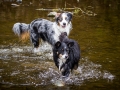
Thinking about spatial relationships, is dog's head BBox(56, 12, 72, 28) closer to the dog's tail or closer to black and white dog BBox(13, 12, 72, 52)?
black and white dog BBox(13, 12, 72, 52)

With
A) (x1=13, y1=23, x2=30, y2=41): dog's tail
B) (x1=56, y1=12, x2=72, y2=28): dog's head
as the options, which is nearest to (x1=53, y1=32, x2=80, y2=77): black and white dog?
(x1=56, y1=12, x2=72, y2=28): dog's head

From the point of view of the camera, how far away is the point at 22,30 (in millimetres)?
10242

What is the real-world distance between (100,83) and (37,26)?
3.76 metres

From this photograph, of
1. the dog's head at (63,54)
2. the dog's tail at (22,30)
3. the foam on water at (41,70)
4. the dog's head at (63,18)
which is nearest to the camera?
the dog's head at (63,54)

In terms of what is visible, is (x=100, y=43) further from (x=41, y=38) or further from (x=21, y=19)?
(x=21, y=19)

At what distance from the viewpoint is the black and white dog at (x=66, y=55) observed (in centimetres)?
665

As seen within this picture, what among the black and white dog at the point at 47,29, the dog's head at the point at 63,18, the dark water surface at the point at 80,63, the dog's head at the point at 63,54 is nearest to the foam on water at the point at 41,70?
the dark water surface at the point at 80,63

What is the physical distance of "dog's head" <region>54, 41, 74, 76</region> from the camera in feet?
21.8

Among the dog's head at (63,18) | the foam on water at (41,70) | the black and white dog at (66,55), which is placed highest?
the dog's head at (63,18)

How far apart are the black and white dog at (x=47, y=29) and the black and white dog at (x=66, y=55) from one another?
5.63 ft

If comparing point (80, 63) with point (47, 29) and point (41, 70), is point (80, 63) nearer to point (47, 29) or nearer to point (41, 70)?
point (41, 70)

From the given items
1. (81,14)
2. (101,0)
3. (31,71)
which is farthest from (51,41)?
(101,0)

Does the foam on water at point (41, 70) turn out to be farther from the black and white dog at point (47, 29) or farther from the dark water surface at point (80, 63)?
the black and white dog at point (47, 29)

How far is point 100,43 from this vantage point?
10.8 meters
